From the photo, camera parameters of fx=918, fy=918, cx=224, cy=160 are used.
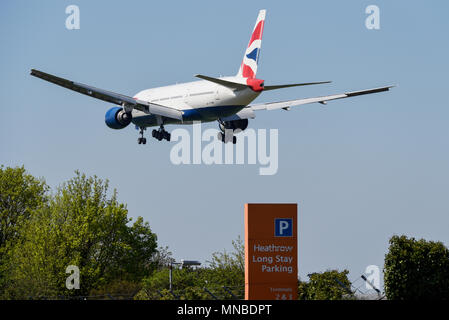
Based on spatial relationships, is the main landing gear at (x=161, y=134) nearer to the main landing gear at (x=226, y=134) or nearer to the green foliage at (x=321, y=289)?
the main landing gear at (x=226, y=134)

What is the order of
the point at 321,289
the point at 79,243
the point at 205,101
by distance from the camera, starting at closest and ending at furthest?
1. the point at 321,289
2. the point at 205,101
3. the point at 79,243

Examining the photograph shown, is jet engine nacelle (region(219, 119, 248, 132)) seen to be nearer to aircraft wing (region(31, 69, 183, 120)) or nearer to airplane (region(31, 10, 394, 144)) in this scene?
airplane (region(31, 10, 394, 144))

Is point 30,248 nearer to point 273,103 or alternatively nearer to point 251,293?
point 273,103

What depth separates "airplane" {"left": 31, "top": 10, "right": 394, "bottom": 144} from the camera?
67188 millimetres

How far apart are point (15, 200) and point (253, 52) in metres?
51.2

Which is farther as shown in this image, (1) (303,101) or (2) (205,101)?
(1) (303,101)

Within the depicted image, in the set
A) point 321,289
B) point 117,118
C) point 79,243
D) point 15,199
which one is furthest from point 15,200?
point 321,289

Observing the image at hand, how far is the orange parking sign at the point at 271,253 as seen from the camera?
132 feet

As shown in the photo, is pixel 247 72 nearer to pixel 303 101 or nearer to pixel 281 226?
pixel 303 101

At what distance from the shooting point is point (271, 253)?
40.6 m

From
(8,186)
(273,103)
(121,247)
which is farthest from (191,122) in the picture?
(8,186)

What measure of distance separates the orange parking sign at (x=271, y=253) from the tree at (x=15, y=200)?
71.2 meters
